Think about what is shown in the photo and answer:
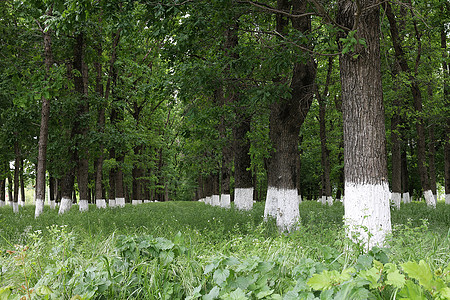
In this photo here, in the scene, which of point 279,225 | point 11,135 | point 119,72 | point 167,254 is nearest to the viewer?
point 167,254

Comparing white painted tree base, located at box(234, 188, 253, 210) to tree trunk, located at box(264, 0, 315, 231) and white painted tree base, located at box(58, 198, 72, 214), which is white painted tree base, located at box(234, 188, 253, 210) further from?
white painted tree base, located at box(58, 198, 72, 214)

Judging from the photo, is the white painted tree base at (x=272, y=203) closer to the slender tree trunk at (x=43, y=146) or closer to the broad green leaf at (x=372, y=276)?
the slender tree trunk at (x=43, y=146)

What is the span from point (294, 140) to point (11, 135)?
1185 centimetres

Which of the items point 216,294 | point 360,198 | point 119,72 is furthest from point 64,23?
point 119,72

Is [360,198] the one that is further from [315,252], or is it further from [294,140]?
[294,140]

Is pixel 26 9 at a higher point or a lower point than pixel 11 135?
higher

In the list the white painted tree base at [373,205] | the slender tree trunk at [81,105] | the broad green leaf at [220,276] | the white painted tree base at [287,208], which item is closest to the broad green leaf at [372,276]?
the broad green leaf at [220,276]

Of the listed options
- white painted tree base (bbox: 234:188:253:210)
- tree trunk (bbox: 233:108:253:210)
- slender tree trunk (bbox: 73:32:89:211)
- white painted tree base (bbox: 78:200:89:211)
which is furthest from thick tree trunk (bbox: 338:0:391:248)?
white painted tree base (bbox: 78:200:89:211)

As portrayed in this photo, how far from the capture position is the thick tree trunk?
5.78 m

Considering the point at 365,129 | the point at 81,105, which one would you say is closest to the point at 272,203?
the point at 365,129

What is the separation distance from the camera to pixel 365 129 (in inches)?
232

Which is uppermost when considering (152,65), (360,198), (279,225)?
(152,65)

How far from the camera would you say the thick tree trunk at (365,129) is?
578 centimetres

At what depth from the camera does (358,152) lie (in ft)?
19.4
